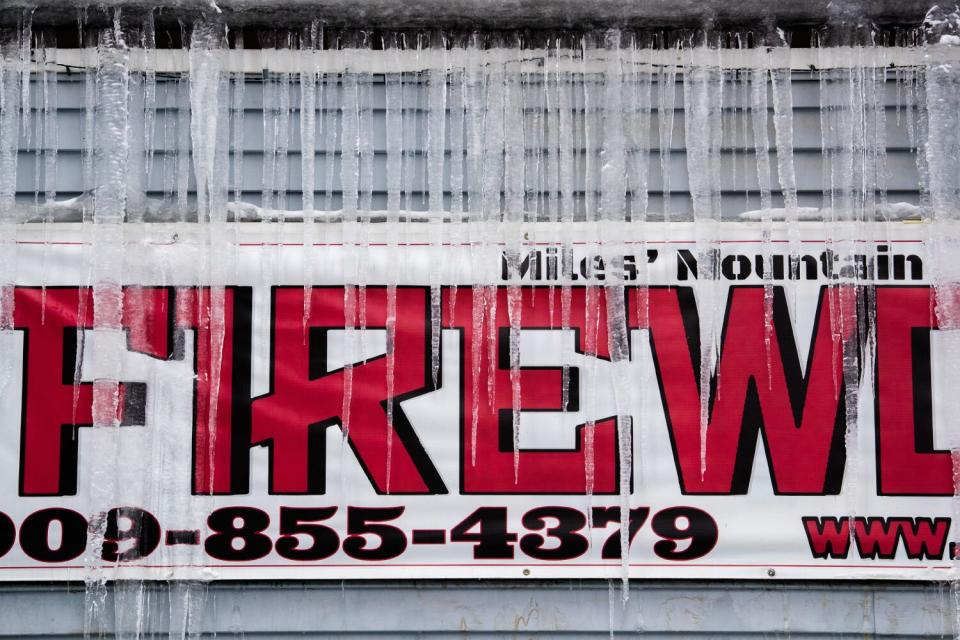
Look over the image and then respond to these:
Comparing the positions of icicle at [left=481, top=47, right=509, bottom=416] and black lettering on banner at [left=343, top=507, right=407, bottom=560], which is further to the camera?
icicle at [left=481, top=47, right=509, bottom=416]

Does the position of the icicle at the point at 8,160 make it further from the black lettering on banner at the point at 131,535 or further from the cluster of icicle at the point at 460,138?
the black lettering on banner at the point at 131,535

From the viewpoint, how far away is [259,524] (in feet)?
8.71

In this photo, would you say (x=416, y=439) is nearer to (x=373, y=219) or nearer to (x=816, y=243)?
(x=373, y=219)

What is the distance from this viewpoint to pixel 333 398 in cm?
271

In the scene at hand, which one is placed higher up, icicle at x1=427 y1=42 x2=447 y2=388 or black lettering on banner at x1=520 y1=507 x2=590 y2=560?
icicle at x1=427 y1=42 x2=447 y2=388

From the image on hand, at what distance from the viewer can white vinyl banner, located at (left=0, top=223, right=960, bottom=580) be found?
8.66 feet

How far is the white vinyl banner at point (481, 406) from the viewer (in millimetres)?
2641

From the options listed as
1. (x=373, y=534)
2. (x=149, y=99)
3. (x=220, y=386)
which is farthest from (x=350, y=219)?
(x=373, y=534)

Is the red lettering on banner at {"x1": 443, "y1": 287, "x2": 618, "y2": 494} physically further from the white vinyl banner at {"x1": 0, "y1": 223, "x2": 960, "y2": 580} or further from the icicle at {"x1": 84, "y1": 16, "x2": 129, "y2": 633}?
the icicle at {"x1": 84, "y1": 16, "x2": 129, "y2": 633}

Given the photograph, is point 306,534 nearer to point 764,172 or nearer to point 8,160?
point 8,160

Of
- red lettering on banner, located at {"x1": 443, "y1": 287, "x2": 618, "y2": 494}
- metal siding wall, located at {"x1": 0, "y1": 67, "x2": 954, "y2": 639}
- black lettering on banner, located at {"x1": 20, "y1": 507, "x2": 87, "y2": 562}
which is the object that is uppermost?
red lettering on banner, located at {"x1": 443, "y1": 287, "x2": 618, "y2": 494}

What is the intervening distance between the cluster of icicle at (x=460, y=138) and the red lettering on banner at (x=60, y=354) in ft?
0.26

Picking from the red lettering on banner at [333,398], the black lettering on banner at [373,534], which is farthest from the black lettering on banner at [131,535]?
the black lettering on banner at [373,534]

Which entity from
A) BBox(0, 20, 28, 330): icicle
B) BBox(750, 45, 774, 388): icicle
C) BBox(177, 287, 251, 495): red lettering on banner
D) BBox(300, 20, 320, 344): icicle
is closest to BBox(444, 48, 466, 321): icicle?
BBox(300, 20, 320, 344): icicle
